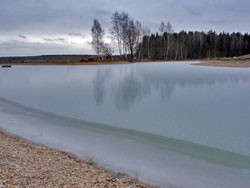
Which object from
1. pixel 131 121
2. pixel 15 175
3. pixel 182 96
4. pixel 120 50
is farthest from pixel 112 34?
pixel 15 175

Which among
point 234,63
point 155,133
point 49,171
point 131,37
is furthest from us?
point 131,37

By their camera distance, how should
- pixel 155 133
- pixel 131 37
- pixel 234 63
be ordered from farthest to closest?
pixel 131 37 → pixel 234 63 → pixel 155 133

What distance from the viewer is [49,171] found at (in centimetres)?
271

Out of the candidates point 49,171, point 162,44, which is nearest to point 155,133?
point 49,171

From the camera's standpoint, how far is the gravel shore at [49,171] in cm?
240

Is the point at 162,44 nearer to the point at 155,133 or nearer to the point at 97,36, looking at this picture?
the point at 97,36

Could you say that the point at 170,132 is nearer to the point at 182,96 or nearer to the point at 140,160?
the point at 140,160

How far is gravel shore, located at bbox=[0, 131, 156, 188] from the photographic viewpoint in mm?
2396

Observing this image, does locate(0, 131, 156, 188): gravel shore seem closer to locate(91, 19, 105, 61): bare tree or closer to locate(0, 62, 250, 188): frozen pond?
locate(0, 62, 250, 188): frozen pond

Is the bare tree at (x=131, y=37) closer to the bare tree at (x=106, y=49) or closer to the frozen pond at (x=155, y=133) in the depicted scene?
the bare tree at (x=106, y=49)

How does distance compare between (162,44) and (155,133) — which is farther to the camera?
(162,44)

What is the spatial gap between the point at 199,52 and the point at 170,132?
67.3m

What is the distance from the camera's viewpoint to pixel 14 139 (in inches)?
163

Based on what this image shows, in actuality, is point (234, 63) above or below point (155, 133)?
above
